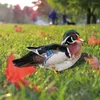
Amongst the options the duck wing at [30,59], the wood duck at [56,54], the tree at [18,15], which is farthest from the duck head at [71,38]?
the tree at [18,15]

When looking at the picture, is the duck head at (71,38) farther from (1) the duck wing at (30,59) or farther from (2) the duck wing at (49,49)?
(1) the duck wing at (30,59)

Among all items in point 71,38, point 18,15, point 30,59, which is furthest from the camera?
point 18,15

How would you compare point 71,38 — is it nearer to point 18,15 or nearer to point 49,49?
point 49,49

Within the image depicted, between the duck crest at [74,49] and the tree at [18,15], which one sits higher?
the duck crest at [74,49]

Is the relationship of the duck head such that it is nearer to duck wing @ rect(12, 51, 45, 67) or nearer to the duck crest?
the duck crest

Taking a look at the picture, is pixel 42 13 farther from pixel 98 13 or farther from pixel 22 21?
pixel 98 13

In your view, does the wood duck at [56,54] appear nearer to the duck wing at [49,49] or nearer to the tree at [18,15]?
the duck wing at [49,49]

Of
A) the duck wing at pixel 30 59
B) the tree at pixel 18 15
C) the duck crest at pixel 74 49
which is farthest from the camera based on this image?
the tree at pixel 18 15

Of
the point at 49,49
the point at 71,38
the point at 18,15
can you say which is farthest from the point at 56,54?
the point at 18,15

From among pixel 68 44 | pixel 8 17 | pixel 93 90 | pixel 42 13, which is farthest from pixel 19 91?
pixel 8 17

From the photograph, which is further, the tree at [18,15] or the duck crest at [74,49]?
the tree at [18,15]

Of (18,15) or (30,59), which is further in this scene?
(18,15)

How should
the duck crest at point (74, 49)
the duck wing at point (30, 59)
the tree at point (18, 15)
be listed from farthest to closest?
the tree at point (18, 15) < the duck crest at point (74, 49) < the duck wing at point (30, 59)

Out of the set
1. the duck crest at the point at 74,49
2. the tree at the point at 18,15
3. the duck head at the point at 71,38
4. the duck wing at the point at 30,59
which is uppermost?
the duck head at the point at 71,38
